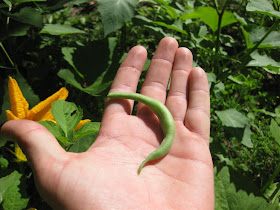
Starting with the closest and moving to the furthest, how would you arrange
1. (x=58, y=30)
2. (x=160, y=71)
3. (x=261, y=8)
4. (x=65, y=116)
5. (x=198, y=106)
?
(x=65, y=116) < (x=261, y=8) < (x=198, y=106) < (x=160, y=71) < (x=58, y=30)

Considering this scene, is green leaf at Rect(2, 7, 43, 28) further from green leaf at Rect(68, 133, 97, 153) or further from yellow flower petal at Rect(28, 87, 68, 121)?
green leaf at Rect(68, 133, 97, 153)

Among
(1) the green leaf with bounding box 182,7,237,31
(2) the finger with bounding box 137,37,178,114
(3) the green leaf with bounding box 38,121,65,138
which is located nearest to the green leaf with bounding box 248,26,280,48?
(1) the green leaf with bounding box 182,7,237,31

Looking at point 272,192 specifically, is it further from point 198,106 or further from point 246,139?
point 198,106

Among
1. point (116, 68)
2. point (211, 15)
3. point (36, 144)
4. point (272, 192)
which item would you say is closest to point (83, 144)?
point (36, 144)

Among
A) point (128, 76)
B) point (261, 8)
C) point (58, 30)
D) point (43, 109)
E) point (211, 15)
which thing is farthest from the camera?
point (58, 30)

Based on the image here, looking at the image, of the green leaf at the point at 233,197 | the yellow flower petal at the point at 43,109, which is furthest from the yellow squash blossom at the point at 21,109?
the green leaf at the point at 233,197

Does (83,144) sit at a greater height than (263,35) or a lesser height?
lesser

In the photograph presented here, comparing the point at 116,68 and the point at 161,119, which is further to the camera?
the point at 116,68

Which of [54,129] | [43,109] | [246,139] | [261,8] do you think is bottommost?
[246,139]
